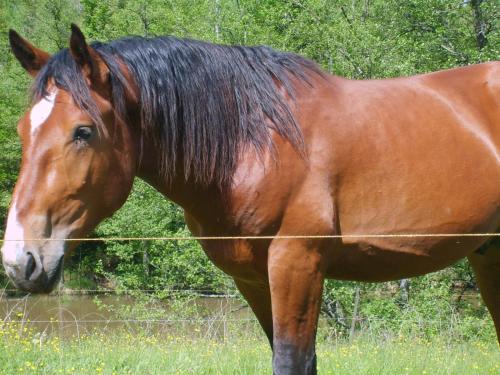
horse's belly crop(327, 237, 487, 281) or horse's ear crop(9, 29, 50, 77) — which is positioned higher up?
horse's ear crop(9, 29, 50, 77)

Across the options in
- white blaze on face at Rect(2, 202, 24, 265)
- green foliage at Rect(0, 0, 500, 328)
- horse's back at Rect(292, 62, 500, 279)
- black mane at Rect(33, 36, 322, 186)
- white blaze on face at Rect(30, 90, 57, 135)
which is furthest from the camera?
green foliage at Rect(0, 0, 500, 328)

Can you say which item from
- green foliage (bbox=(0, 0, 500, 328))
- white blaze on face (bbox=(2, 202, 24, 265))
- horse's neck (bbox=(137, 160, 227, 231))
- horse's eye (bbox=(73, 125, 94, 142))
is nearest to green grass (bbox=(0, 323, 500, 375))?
horse's neck (bbox=(137, 160, 227, 231))

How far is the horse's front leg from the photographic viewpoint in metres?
2.86

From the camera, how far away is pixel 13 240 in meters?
2.42

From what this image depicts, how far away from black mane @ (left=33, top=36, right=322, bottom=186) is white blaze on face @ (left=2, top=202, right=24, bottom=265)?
0.73 meters

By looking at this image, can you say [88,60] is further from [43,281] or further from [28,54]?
[43,281]

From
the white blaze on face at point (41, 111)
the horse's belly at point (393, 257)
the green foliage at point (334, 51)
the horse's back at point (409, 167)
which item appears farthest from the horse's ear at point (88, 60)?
the green foliage at point (334, 51)

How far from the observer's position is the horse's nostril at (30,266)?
2418 millimetres

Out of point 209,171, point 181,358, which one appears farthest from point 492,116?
point 181,358

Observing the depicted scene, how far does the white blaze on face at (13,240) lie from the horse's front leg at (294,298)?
110cm

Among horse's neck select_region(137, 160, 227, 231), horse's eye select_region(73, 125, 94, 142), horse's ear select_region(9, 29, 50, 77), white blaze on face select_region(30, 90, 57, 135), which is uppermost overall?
horse's ear select_region(9, 29, 50, 77)

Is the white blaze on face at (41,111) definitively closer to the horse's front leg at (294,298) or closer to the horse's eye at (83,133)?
the horse's eye at (83,133)

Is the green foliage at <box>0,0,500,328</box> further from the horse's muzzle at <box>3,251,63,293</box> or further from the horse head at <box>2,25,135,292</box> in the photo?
the horse's muzzle at <box>3,251,63,293</box>

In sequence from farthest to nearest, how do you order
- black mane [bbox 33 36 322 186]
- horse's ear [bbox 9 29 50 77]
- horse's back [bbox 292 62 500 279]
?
horse's back [bbox 292 62 500 279] → black mane [bbox 33 36 322 186] → horse's ear [bbox 9 29 50 77]
